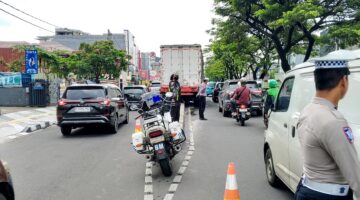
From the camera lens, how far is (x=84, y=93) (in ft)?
40.2

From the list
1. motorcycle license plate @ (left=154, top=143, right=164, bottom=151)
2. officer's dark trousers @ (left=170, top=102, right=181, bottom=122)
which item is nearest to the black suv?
officer's dark trousers @ (left=170, top=102, right=181, bottom=122)

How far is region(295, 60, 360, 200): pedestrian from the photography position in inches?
85.4

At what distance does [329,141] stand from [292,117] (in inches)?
113

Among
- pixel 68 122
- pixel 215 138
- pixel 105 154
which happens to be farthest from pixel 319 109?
pixel 68 122

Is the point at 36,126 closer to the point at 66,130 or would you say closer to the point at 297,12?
the point at 66,130

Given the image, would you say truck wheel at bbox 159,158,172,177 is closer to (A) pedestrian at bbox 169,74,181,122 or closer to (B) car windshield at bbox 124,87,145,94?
(A) pedestrian at bbox 169,74,181,122

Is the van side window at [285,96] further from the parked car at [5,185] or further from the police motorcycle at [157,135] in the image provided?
the parked car at [5,185]

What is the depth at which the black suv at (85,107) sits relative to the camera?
11961 mm

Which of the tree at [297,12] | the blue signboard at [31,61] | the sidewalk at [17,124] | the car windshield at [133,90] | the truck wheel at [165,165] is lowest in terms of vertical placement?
the sidewalk at [17,124]

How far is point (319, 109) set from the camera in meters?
2.30

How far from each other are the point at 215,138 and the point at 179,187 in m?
5.38

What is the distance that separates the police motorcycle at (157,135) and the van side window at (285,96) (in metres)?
2.10

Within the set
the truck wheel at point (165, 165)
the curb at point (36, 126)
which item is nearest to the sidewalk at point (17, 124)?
the curb at point (36, 126)

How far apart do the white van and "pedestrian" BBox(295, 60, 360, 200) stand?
133 cm
